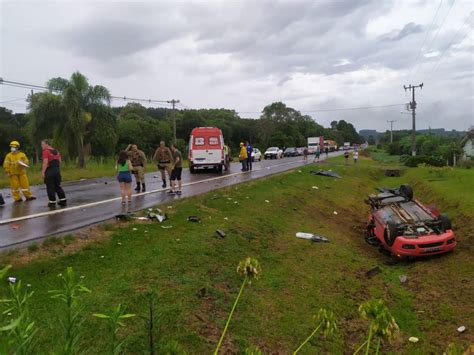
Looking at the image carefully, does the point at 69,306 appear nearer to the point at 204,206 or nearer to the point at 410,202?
the point at 204,206

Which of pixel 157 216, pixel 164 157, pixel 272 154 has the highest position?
pixel 164 157

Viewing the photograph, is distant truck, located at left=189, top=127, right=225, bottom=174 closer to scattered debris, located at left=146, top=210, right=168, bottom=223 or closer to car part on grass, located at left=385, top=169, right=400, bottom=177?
car part on grass, located at left=385, top=169, right=400, bottom=177

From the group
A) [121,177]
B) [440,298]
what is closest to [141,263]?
[121,177]

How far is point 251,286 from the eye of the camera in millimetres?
7281

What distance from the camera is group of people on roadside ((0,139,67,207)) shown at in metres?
11.4

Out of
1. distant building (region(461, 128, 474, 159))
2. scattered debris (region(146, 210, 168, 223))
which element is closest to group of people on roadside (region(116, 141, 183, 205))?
scattered debris (region(146, 210, 168, 223))

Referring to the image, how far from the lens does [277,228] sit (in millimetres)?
11961

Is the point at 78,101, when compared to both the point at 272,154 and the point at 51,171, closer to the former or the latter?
the point at 51,171

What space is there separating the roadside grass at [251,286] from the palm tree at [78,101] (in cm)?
1824

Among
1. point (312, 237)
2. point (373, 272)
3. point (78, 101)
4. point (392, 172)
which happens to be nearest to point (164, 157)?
point (312, 237)

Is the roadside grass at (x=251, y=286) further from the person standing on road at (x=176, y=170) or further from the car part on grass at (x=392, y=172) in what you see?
the car part on grass at (x=392, y=172)

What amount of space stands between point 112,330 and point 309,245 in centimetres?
960

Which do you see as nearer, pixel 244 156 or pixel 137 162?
pixel 137 162

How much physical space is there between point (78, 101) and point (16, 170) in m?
17.4
